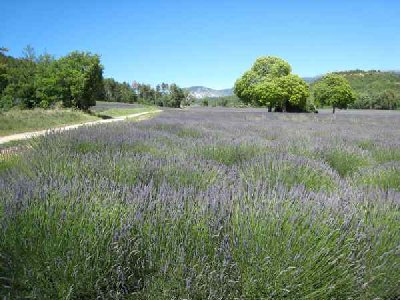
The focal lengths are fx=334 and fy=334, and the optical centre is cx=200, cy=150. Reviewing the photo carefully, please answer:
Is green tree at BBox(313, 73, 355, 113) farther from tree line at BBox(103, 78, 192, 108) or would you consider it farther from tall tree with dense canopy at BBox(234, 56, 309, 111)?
tree line at BBox(103, 78, 192, 108)

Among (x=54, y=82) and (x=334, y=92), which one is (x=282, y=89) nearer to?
(x=334, y=92)

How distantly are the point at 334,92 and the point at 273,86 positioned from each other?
13124 mm

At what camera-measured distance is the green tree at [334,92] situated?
157 feet

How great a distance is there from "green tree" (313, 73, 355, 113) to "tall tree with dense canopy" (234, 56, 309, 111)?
594 cm

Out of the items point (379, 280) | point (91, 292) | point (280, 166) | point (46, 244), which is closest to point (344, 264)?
point (379, 280)

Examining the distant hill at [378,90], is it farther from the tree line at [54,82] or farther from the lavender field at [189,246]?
the lavender field at [189,246]

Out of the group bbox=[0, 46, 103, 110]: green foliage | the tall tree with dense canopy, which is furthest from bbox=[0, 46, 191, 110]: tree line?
the tall tree with dense canopy

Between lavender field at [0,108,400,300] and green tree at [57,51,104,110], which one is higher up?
green tree at [57,51,104,110]

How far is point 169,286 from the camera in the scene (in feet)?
5.22

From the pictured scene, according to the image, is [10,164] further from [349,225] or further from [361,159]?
[361,159]

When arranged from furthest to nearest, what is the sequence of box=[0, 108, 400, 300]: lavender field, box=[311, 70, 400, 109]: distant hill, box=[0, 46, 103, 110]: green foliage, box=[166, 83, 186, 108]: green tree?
box=[166, 83, 186, 108]: green tree < box=[311, 70, 400, 109]: distant hill < box=[0, 46, 103, 110]: green foliage < box=[0, 108, 400, 300]: lavender field

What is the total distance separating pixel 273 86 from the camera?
40.5 metres

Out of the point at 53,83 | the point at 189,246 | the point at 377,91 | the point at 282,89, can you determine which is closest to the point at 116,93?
the point at 282,89

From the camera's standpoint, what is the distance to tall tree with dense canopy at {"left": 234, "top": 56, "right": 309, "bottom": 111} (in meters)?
40.4
